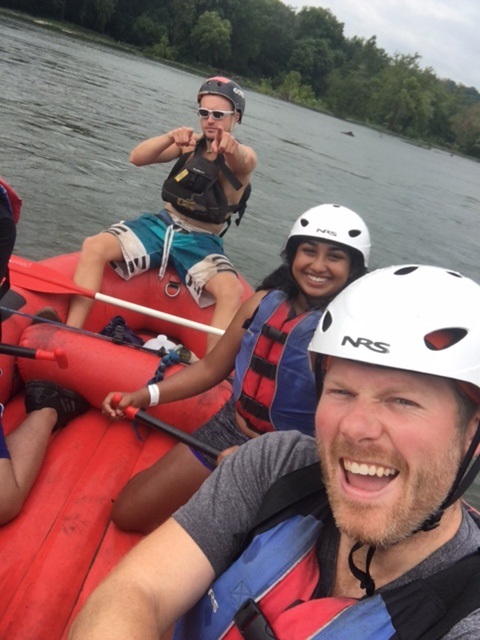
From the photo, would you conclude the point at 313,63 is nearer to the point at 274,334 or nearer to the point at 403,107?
the point at 403,107

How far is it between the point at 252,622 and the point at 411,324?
721mm

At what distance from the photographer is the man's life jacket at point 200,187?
12.7 feet

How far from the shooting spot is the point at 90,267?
11.7ft

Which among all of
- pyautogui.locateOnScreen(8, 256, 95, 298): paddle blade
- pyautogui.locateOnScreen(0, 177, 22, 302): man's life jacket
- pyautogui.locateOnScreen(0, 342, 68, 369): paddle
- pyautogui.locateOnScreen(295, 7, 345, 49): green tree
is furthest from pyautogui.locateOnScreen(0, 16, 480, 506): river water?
pyautogui.locateOnScreen(295, 7, 345, 49): green tree

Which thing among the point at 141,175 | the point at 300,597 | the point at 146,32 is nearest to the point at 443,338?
the point at 300,597

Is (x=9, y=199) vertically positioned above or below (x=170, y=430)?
above

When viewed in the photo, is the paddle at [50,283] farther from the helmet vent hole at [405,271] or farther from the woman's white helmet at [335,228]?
the helmet vent hole at [405,271]

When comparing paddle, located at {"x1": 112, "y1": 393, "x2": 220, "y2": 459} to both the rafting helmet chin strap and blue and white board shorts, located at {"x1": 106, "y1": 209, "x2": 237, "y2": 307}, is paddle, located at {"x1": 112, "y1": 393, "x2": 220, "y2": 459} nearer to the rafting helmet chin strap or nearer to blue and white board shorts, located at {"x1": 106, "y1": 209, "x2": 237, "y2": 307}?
the rafting helmet chin strap

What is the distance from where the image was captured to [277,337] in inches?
89.6

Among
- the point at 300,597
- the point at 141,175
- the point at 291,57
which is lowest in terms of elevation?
the point at 141,175

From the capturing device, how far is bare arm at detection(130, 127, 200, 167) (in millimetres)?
3775

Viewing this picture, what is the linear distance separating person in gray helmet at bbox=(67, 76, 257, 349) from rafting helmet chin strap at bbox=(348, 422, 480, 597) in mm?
2375

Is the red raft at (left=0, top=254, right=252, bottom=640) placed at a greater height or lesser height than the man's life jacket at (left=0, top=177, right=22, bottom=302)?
lesser

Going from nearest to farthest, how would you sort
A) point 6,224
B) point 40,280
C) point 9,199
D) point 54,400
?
point 6,224, point 9,199, point 54,400, point 40,280
